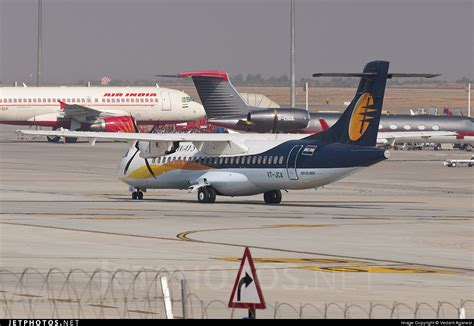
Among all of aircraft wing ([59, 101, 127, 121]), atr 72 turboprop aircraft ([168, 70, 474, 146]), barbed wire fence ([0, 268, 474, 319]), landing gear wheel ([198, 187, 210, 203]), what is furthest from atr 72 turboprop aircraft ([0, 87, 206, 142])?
barbed wire fence ([0, 268, 474, 319])

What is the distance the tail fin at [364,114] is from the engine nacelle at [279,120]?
40.7 meters

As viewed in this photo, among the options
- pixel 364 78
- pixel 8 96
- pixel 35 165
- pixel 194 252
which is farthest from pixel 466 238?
pixel 8 96

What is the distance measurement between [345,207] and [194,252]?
18.2m

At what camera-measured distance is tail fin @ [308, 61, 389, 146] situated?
Answer: 1828 inches

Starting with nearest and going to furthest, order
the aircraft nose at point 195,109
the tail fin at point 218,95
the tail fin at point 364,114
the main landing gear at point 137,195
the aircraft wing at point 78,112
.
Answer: the tail fin at point 364,114 → the main landing gear at point 137,195 → the tail fin at point 218,95 → the aircraft wing at point 78,112 → the aircraft nose at point 195,109

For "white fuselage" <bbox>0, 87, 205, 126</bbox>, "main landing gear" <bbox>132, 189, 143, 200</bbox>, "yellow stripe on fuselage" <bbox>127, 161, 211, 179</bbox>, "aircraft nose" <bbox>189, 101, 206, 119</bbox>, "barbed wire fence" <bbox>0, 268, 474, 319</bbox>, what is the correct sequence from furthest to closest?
"aircraft nose" <bbox>189, 101, 206, 119</bbox>, "white fuselage" <bbox>0, 87, 205, 126</bbox>, "main landing gear" <bbox>132, 189, 143, 200</bbox>, "yellow stripe on fuselage" <bbox>127, 161, 211, 179</bbox>, "barbed wire fence" <bbox>0, 268, 474, 319</bbox>

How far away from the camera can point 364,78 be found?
4731cm

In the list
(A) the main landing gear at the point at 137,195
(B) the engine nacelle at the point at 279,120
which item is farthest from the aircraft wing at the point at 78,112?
(A) the main landing gear at the point at 137,195

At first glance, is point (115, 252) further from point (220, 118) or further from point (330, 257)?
point (220, 118)

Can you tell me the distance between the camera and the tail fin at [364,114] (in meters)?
46.4

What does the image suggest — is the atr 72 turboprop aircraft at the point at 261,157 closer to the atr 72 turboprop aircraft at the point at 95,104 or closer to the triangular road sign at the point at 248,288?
the triangular road sign at the point at 248,288

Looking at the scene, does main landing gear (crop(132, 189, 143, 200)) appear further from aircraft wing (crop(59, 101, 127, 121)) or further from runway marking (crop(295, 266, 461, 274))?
aircraft wing (crop(59, 101, 127, 121))

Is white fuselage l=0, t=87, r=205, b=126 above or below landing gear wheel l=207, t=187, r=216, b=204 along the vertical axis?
above

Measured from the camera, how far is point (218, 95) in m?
83.7
